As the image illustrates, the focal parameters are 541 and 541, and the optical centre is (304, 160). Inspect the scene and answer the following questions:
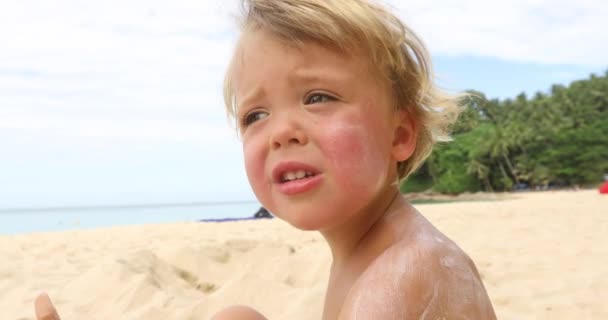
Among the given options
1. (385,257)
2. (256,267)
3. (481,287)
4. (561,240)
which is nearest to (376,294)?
(385,257)

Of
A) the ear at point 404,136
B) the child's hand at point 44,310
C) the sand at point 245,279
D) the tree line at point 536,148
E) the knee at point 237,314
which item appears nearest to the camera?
the child's hand at point 44,310

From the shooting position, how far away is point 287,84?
53.6 inches

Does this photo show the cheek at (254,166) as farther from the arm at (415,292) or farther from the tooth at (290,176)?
the arm at (415,292)

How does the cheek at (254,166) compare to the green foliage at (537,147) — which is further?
the green foliage at (537,147)

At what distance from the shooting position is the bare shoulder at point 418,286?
1146 mm

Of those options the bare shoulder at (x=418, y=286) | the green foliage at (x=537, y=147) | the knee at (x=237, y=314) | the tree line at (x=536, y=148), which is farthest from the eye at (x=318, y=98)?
the green foliage at (x=537, y=147)

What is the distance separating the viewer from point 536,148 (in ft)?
123

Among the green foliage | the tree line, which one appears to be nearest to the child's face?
the tree line

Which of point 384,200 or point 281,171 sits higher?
point 281,171

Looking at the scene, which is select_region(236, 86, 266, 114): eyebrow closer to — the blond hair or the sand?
the blond hair

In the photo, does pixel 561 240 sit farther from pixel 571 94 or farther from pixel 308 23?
pixel 571 94

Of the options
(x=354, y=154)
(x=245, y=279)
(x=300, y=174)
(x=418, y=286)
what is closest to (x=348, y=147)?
(x=354, y=154)

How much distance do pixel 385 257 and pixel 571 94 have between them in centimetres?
4421

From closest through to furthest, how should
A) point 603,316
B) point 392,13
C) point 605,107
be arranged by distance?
point 392,13 → point 603,316 → point 605,107
